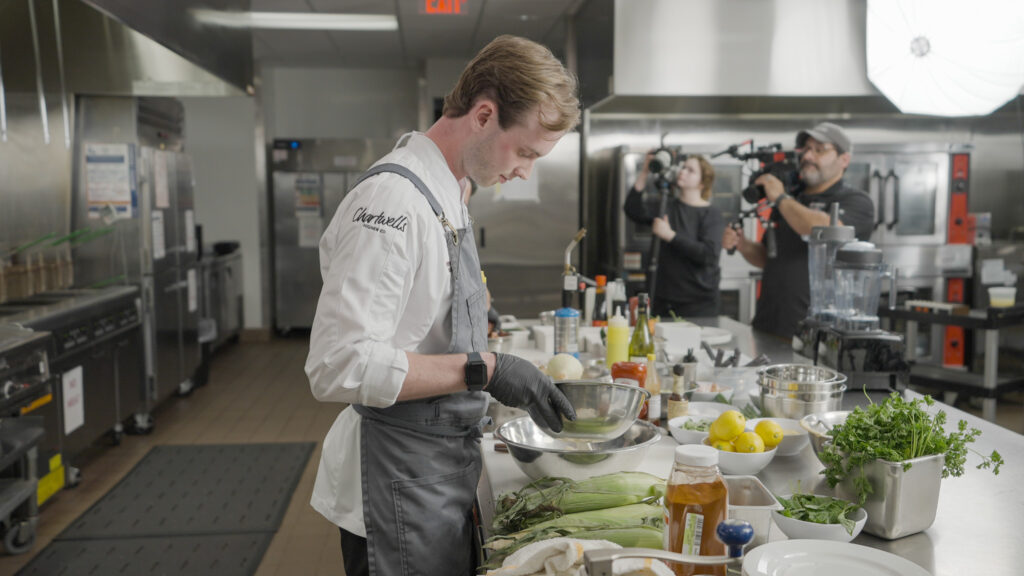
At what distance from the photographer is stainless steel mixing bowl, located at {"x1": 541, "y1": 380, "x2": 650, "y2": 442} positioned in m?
1.66

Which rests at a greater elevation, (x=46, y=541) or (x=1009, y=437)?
(x=1009, y=437)

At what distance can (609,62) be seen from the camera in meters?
5.36

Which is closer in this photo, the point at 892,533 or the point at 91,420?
the point at 892,533

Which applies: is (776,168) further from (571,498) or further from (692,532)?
(692,532)

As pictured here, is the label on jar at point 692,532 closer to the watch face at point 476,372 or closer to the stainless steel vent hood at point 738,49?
the watch face at point 476,372

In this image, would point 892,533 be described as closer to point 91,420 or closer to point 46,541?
point 46,541

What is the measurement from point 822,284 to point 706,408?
1.49m

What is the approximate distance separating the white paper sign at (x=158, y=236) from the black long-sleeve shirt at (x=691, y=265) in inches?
123

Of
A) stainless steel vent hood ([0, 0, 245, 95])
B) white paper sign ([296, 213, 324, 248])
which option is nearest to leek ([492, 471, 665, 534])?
stainless steel vent hood ([0, 0, 245, 95])

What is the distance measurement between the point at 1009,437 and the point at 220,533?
3.05 m

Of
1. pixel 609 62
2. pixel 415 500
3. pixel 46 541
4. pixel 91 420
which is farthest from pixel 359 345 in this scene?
pixel 609 62

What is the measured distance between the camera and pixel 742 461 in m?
1.64

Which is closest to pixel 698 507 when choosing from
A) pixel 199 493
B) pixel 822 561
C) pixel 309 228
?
pixel 822 561

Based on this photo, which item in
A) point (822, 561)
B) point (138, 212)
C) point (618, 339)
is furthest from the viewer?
point (138, 212)
